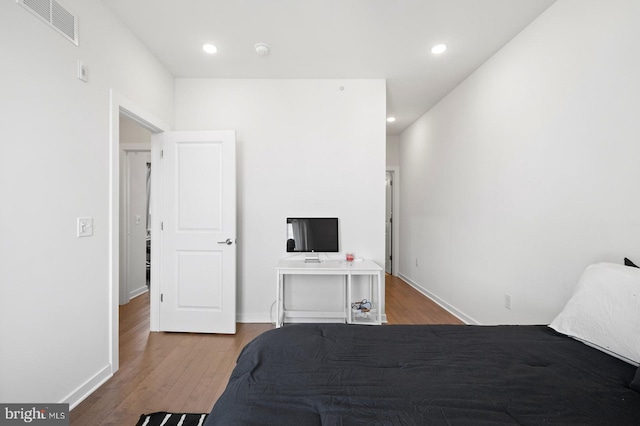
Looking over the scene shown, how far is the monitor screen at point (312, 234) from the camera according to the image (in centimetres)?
298

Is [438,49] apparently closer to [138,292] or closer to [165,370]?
[165,370]

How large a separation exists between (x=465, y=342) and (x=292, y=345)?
2.65ft

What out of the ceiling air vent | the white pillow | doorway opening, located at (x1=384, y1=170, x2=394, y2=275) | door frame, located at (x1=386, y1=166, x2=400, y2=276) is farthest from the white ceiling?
doorway opening, located at (x1=384, y1=170, x2=394, y2=275)

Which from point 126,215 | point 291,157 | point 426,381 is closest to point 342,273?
point 291,157

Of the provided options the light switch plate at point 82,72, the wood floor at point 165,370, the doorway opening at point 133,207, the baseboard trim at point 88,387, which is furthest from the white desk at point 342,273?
the doorway opening at point 133,207

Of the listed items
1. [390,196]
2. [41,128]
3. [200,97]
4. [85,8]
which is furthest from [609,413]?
[390,196]

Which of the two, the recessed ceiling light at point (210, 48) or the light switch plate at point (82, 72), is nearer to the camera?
the light switch plate at point (82, 72)

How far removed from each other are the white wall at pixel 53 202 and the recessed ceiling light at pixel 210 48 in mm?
662

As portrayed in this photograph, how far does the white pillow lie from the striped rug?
203cm

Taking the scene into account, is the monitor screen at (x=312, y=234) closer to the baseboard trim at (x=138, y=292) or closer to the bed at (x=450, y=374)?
the bed at (x=450, y=374)

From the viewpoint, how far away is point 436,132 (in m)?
3.76

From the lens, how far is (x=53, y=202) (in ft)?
5.23

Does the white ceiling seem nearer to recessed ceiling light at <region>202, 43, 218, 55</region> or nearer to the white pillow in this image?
recessed ceiling light at <region>202, 43, 218, 55</region>

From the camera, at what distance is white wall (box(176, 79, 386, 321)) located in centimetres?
306
